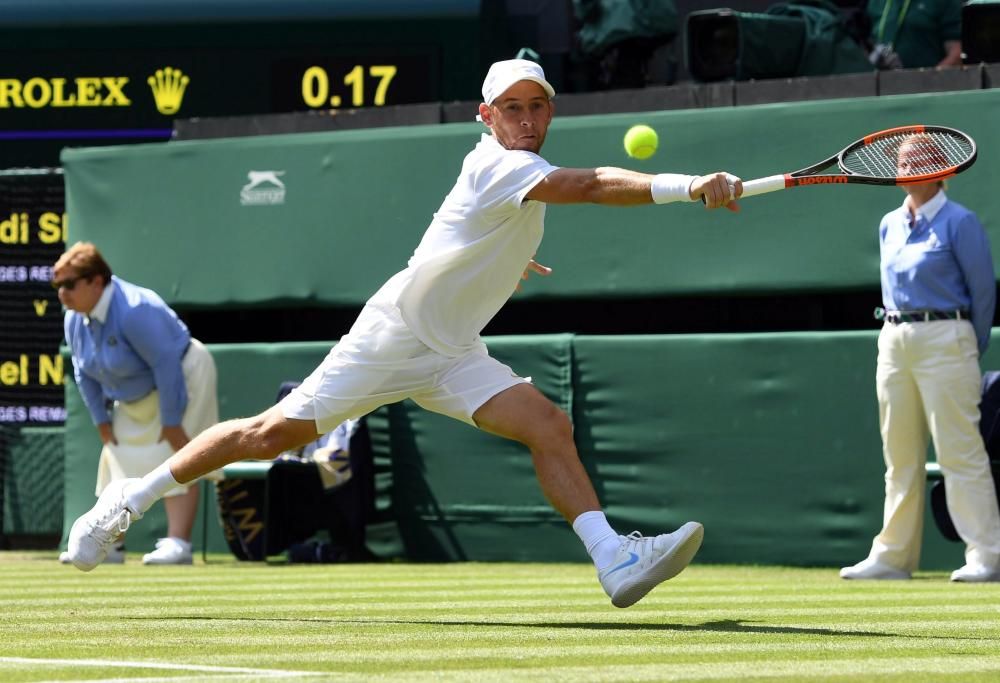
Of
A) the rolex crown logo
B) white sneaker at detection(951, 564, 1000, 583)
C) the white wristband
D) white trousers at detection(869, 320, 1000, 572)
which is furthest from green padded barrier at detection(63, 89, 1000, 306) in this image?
the white wristband

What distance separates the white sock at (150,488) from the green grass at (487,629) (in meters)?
0.37

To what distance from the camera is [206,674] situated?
14.3 feet

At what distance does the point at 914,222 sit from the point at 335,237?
3846 mm

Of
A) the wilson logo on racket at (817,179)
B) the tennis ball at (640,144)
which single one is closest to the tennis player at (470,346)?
the wilson logo on racket at (817,179)

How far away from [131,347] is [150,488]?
3.90 m

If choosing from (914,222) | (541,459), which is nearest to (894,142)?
(541,459)

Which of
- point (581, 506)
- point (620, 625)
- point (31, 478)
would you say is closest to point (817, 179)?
point (581, 506)

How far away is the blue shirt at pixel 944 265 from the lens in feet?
27.5

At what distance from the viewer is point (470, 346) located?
20.4 ft

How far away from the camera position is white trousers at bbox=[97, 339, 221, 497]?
410 inches

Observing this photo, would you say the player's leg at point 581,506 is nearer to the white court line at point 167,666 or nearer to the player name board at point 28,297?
the white court line at point 167,666

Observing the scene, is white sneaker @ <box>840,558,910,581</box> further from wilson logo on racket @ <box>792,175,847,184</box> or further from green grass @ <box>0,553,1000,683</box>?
wilson logo on racket @ <box>792,175,847,184</box>

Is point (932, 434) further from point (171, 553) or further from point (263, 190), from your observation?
point (263, 190)

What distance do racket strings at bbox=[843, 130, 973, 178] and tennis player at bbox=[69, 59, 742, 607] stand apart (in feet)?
3.50
